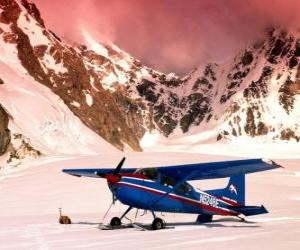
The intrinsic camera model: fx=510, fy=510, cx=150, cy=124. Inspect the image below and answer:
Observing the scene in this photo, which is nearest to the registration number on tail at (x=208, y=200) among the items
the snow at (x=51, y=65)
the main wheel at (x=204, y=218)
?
the main wheel at (x=204, y=218)

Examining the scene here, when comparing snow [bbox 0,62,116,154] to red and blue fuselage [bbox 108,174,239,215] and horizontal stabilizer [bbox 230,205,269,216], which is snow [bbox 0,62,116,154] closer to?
red and blue fuselage [bbox 108,174,239,215]

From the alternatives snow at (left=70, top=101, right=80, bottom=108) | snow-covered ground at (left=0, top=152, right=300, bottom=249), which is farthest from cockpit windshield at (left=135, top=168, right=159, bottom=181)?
snow at (left=70, top=101, right=80, bottom=108)

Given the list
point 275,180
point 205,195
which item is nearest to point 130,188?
point 205,195

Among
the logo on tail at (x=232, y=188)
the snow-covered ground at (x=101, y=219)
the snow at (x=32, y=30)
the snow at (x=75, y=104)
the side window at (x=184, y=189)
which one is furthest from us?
the snow at (x=32, y=30)

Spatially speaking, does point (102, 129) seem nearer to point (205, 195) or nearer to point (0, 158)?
point (0, 158)

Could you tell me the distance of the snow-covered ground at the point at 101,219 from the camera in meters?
12.7

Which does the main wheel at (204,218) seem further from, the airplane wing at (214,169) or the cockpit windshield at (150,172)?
the cockpit windshield at (150,172)

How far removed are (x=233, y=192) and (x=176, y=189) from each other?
317cm

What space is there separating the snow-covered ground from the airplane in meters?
0.64

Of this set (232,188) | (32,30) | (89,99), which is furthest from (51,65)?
(232,188)

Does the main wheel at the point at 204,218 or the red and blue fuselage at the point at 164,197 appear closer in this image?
the red and blue fuselage at the point at 164,197

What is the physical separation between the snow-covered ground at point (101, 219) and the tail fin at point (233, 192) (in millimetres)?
870

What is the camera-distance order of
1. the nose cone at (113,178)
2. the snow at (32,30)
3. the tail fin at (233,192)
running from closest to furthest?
the nose cone at (113,178) → the tail fin at (233,192) → the snow at (32,30)

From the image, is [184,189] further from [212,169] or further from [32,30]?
[32,30]
